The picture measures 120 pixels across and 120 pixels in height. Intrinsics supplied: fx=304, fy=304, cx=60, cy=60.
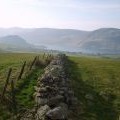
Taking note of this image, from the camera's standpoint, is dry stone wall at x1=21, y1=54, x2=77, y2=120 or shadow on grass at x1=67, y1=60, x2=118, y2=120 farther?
shadow on grass at x1=67, y1=60, x2=118, y2=120

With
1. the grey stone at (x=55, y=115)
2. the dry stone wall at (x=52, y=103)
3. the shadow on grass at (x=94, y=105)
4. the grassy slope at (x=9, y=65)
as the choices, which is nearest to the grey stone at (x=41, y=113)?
the dry stone wall at (x=52, y=103)

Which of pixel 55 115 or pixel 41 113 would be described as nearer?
pixel 55 115

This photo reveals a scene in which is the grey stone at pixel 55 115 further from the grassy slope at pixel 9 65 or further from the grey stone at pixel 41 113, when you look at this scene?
the grassy slope at pixel 9 65

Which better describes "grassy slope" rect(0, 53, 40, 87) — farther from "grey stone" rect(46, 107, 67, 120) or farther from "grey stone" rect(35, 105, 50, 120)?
"grey stone" rect(46, 107, 67, 120)

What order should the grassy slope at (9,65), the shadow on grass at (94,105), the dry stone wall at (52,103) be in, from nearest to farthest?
the dry stone wall at (52,103) < the shadow on grass at (94,105) < the grassy slope at (9,65)

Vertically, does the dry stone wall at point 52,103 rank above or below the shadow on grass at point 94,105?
above

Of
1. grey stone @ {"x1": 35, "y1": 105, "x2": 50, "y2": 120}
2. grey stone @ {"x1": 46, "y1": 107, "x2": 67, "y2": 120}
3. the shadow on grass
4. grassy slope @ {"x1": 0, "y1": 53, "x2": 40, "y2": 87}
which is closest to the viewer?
grey stone @ {"x1": 46, "y1": 107, "x2": 67, "y2": 120}

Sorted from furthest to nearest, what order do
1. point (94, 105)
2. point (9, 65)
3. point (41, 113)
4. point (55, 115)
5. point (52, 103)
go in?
point (9, 65) → point (94, 105) → point (52, 103) → point (41, 113) → point (55, 115)

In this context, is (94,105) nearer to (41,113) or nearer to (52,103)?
(52,103)

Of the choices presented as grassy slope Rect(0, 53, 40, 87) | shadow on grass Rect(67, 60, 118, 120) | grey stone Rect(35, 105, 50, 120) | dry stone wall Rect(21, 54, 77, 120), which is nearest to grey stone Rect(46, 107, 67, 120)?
dry stone wall Rect(21, 54, 77, 120)

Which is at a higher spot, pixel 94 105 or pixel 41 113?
pixel 41 113

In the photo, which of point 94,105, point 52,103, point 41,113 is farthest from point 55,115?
point 94,105

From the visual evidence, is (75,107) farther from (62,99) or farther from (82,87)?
(82,87)

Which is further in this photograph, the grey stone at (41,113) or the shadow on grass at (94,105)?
the shadow on grass at (94,105)
